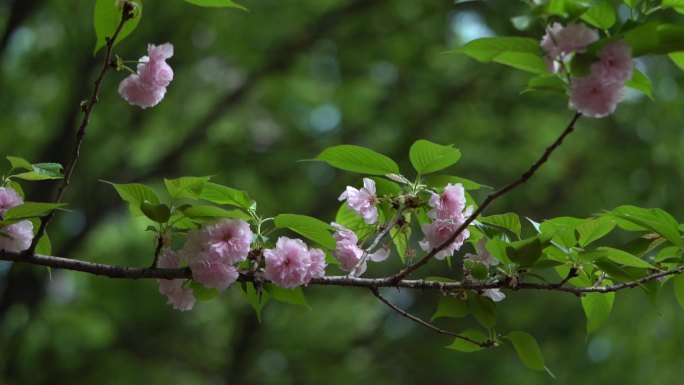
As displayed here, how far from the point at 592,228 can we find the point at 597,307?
0.57ft

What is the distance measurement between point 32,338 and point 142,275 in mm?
3338

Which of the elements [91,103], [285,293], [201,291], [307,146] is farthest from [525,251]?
[307,146]

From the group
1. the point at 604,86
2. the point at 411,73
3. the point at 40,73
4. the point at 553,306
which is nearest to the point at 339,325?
the point at 553,306

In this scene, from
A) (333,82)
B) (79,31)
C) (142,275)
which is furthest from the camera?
(333,82)

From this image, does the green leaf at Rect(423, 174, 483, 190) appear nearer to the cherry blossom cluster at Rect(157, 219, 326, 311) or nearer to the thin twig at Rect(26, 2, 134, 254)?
the cherry blossom cluster at Rect(157, 219, 326, 311)

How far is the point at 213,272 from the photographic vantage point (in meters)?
1.14

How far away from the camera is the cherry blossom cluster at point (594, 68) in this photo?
0.89 meters

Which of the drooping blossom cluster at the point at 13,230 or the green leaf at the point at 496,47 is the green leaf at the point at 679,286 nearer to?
the green leaf at the point at 496,47

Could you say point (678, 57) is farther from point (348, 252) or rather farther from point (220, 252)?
point (220, 252)

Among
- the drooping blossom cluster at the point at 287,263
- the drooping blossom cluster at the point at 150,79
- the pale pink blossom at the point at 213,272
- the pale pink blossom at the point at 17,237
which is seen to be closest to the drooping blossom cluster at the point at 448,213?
the drooping blossom cluster at the point at 287,263

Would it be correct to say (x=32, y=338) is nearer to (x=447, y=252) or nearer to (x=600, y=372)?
(x=600, y=372)

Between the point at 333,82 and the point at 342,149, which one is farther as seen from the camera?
the point at 333,82

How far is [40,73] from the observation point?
412 cm

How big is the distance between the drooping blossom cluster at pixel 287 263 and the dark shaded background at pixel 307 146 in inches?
108
